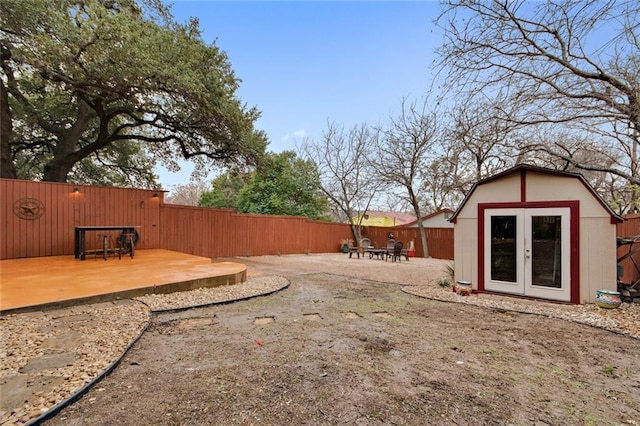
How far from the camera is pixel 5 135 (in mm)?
8789

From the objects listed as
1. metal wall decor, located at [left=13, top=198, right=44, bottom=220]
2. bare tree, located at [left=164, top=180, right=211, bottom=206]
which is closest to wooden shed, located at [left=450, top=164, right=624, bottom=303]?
metal wall decor, located at [left=13, top=198, right=44, bottom=220]

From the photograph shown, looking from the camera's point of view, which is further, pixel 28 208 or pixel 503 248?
pixel 28 208

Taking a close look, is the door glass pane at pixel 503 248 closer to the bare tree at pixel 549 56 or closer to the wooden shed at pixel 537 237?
the wooden shed at pixel 537 237

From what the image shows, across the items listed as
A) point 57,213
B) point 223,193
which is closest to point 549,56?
point 57,213

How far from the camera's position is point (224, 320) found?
12.4 feet

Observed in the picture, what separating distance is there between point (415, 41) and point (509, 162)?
5673 mm

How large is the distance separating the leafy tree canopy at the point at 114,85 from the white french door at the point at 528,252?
7105 millimetres

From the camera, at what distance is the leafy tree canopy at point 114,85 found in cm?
648

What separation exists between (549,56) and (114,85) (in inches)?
338

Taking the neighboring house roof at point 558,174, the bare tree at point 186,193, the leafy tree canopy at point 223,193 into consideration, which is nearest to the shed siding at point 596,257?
the neighboring house roof at point 558,174

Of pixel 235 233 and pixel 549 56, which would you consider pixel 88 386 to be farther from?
pixel 235 233

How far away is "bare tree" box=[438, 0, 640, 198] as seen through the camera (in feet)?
13.6

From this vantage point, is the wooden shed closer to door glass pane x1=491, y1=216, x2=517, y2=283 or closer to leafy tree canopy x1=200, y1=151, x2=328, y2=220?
door glass pane x1=491, y1=216, x2=517, y2=283

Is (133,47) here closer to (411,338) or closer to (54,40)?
(54,40)
